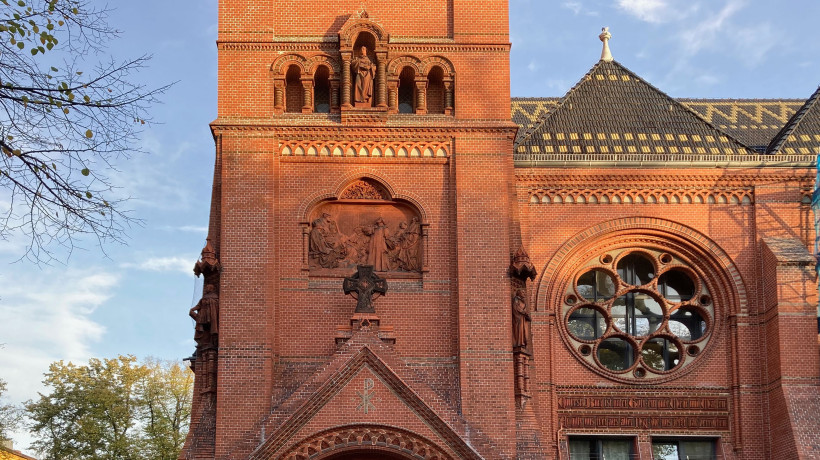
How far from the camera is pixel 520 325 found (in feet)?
93.7

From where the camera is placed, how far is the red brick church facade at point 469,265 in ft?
90.8

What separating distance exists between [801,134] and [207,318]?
15.6m

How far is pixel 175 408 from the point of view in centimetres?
5072

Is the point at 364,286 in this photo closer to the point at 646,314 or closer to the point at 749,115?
the point at 646,314

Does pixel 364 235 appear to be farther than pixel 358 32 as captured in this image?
No

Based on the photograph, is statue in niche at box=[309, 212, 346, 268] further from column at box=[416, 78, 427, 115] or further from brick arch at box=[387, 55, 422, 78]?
brick arch at box=[387, 55, 422, 78]

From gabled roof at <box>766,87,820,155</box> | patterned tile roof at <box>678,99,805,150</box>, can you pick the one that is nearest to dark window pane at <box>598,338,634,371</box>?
gabled roof at <box>766,87,820,155</box>

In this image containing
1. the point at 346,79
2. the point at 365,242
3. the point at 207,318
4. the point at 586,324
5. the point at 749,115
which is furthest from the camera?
the point at 749,115

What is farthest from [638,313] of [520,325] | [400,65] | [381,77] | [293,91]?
[293,91]

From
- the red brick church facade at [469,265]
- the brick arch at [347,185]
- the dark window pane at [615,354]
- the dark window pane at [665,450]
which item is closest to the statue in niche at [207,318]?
the red brick church facade at [469,265]

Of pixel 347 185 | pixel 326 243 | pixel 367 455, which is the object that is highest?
pixel 347 185

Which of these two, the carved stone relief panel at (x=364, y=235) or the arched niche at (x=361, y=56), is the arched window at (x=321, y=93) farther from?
the carved stone relief panel at (x=364, y=235)

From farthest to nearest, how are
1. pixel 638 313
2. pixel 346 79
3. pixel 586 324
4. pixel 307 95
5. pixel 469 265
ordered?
pixel 638 313
pixel 586 324
pixel 307 95
pixel 346 79
pixel 469 265

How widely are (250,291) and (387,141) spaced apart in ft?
15.2
